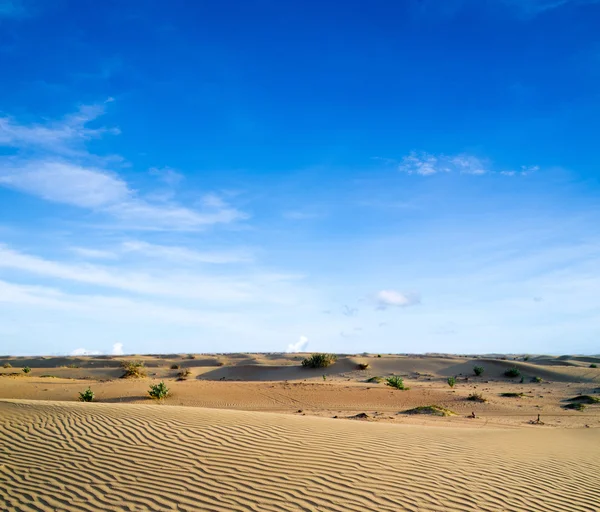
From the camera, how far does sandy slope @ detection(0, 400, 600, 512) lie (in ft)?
17.6

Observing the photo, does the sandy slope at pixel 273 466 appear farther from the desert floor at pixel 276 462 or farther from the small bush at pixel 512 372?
the small bush at pixel 512 372

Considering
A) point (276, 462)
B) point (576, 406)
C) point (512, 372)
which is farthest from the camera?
point (512, 372)

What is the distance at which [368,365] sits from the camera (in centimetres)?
3269

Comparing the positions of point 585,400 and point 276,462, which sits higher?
point 276,462

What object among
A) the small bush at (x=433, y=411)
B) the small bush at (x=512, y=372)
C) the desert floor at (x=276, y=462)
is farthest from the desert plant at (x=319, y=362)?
the desert floor at (x=276, y=462)

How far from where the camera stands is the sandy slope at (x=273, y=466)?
211 inches

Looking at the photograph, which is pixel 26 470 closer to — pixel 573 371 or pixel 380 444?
pixel 380 444

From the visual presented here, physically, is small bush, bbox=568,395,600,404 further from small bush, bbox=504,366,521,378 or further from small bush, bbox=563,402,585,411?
small bush, bbox=504,366,521,378

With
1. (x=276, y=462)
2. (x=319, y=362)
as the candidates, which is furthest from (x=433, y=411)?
(x=319, y=362)

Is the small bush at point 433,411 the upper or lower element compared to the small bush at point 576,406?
upper

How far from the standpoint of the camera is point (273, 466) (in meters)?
6.40

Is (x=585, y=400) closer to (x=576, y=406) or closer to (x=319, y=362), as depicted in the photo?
(x=576, y=406)

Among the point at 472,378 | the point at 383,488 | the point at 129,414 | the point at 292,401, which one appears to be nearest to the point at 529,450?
the point at 383,488

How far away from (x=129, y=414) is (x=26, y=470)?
134 inches
